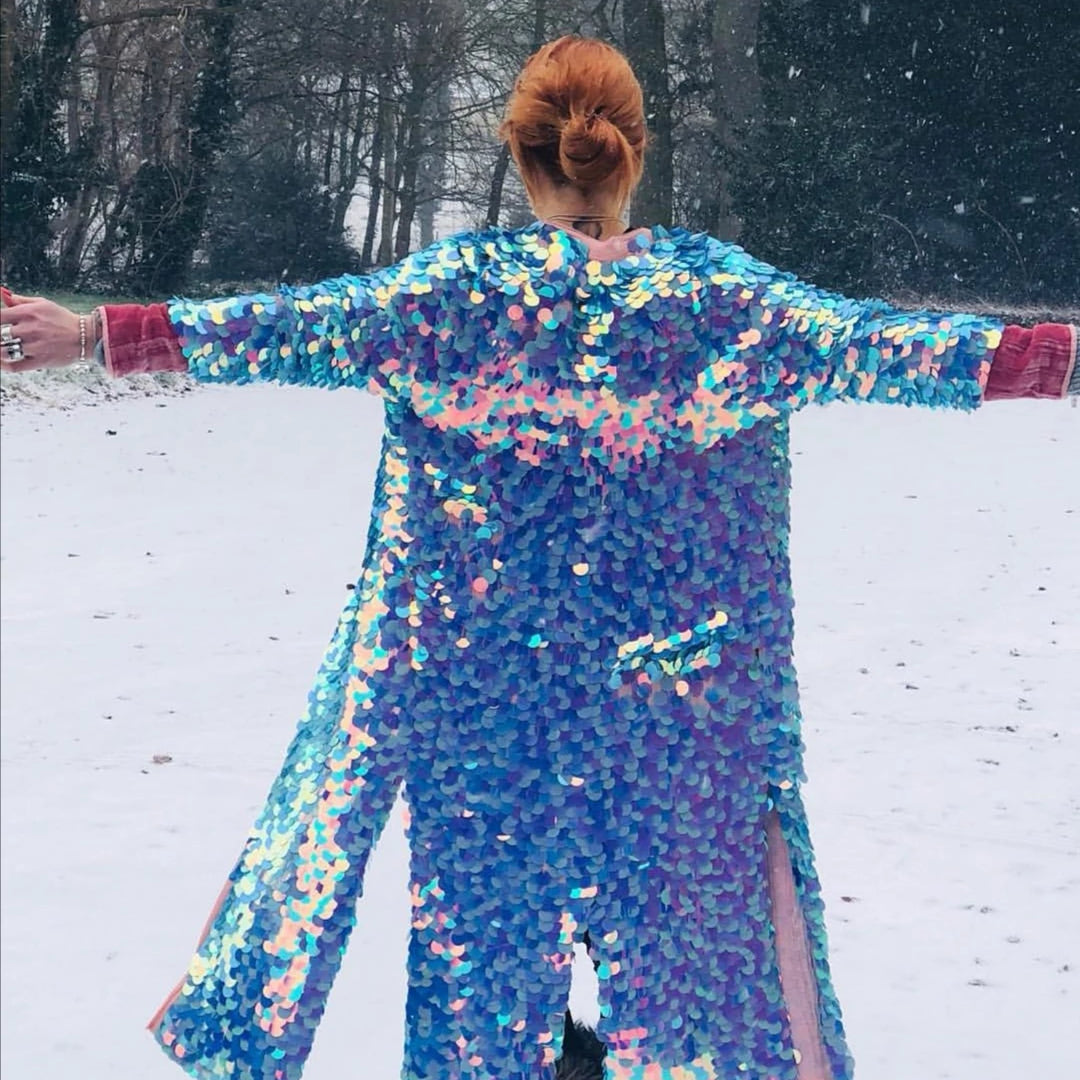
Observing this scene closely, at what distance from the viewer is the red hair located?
1.63m

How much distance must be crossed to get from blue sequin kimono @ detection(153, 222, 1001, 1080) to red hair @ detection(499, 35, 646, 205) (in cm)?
8

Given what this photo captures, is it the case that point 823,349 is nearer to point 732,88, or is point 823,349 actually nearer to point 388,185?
point 732,88

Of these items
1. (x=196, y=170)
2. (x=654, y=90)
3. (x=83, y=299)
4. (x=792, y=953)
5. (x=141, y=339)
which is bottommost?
(x=83, y=299)

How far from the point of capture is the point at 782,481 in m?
1.73

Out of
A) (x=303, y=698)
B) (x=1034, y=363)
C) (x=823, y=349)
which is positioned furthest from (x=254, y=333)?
(x=303, y=698)

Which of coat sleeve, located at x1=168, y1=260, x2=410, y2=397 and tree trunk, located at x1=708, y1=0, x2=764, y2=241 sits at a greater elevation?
tree trunk, located at x1=708, y1=0, x2=764, y2=241

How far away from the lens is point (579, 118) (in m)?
1.62

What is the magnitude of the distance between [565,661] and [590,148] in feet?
1.81

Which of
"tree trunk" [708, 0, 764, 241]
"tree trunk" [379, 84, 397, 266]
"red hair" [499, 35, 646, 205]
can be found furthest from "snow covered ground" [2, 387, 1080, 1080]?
"tree trunk" [379, 84, 397, 266]

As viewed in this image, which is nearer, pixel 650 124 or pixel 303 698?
pixel 303 698

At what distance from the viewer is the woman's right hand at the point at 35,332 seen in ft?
4.89

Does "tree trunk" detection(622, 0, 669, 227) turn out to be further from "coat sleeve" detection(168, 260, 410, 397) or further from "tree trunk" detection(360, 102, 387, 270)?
"coat sleeve" detection(168, 260, 410, 397)

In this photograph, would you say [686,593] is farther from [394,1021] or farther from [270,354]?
[394,1021]

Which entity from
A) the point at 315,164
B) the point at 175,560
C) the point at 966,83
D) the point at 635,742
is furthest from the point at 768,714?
the point at 315,164
